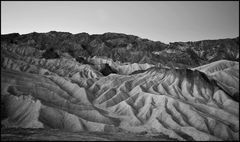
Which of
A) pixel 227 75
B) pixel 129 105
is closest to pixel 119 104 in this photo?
pixel 129 105

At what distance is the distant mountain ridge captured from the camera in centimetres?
15312

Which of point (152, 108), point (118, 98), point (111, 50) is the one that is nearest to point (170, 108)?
point (152, 108)

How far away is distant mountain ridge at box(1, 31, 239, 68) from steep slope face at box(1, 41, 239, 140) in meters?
71.3

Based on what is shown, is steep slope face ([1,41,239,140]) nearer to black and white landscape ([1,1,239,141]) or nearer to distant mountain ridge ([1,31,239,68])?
black and white landscape ([1,1,239,141])

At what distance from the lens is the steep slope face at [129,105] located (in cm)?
4716

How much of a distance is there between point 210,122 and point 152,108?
12429 mm

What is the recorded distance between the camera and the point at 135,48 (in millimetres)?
163875

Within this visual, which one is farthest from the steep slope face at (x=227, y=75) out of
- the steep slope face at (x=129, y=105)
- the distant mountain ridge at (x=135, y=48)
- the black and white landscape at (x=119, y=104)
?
the distant mountain ridge at (x=135, y=48)

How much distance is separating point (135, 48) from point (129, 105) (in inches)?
4209

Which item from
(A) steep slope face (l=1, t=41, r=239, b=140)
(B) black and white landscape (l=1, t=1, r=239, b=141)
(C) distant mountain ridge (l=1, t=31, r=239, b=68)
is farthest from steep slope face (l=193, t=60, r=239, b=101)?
(C) distant mountain ridge (l=1, t=31, r=239, b=68)

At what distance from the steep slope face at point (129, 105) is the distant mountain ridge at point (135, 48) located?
234 ft

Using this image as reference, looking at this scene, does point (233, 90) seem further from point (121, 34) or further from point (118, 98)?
point (121, 34)

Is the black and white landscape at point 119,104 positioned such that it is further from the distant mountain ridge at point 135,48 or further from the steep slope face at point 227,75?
the distant mountain ridge at point 135,48

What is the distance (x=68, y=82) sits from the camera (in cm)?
7162
